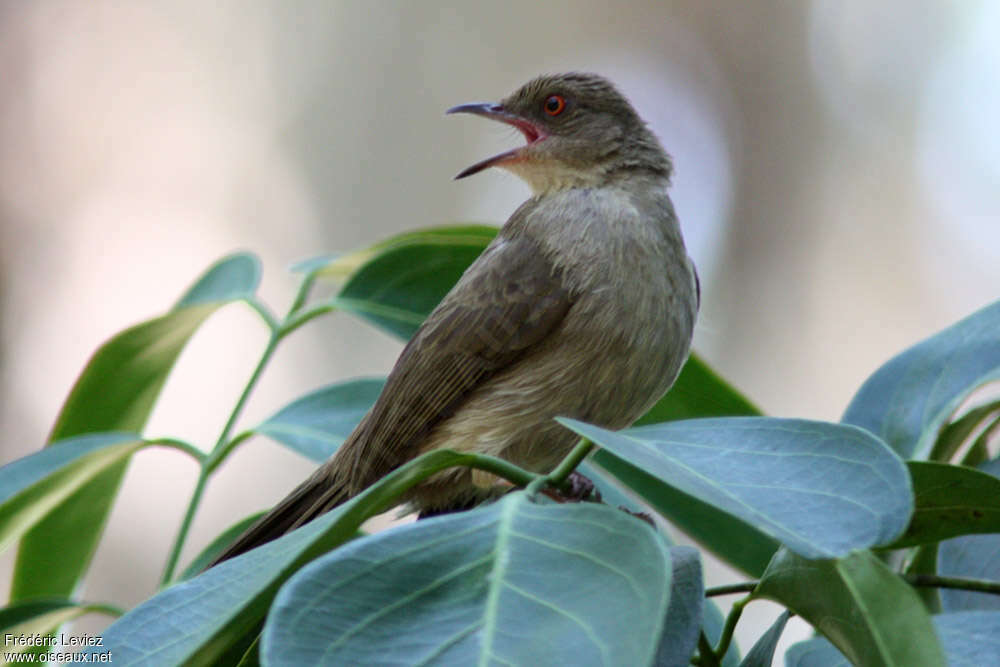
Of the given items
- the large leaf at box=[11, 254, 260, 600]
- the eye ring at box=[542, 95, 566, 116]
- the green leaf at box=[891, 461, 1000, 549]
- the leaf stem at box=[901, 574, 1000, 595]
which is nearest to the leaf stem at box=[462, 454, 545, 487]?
the green leaf at box=[891, 461, 1000, 549]

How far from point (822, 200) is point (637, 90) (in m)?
1.59

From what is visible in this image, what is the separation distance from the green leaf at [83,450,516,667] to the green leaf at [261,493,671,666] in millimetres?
60

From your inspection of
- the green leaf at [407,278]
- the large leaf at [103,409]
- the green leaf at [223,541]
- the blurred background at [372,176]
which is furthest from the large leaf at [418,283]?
the blurred background at [372,176]

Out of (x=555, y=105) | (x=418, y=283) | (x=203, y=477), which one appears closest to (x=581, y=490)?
(x=418, y=283)

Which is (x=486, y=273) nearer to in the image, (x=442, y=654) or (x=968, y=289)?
(x=442, y=654)

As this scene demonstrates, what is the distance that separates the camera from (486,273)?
255cm

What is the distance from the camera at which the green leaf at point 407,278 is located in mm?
2477

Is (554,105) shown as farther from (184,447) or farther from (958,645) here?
(958,645)

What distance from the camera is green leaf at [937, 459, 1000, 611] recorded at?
188cm

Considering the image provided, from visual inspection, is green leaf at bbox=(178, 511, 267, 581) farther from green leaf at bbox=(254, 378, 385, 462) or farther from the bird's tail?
green leaf at bbox=(254, 378, 385, 462)

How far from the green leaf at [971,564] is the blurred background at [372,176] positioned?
500 cm

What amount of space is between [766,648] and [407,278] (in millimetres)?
1293

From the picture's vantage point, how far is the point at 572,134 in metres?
3.15

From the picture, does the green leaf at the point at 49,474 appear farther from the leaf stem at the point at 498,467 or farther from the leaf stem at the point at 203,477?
the leaf stem at the point at 498,467
